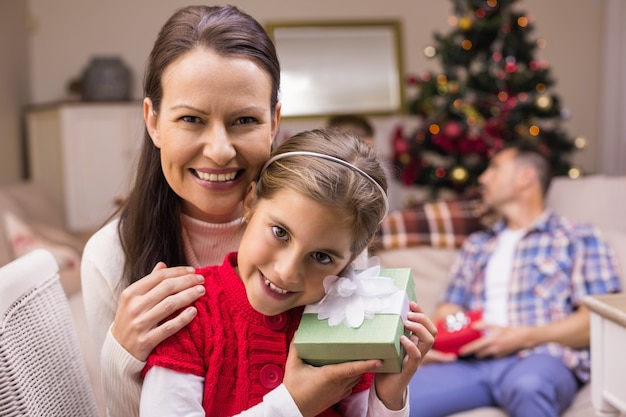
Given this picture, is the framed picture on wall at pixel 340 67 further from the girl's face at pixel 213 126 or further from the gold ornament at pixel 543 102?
the girl's face at pixel 213 126

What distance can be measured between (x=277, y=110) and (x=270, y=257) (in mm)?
350

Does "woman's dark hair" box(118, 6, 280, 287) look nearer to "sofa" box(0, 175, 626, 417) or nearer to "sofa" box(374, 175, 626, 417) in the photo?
"sofa" box(0, 175, 626, 417)

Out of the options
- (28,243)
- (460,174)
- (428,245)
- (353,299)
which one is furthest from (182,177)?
(460,174)

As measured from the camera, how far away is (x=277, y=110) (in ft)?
4.57

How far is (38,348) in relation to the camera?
125 centimetres

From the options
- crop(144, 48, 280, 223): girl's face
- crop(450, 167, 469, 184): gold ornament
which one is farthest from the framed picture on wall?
crop(144, 48, 280, 223): girl's face

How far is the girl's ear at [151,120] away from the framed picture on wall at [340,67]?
4.82 meters

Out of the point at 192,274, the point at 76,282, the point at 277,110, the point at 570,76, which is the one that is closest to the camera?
the point at 192,274

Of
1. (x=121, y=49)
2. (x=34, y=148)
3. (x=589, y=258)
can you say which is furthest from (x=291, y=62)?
(x=589, y=258)

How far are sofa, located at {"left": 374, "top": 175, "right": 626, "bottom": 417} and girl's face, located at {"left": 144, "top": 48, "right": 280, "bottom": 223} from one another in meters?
1.87

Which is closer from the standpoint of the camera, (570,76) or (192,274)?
(192,274)

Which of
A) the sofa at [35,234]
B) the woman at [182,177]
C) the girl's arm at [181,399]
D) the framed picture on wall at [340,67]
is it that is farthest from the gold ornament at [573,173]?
the girl's arm at [181,399]

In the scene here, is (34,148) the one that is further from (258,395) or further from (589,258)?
(258,395)

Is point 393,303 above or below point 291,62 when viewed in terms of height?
below
